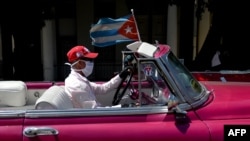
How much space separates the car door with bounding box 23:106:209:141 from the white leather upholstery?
4.57 feet

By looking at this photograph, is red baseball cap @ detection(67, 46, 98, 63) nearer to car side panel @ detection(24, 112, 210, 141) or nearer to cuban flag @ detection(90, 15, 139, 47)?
cuban flag @ detection(90, 15, 139, 47)

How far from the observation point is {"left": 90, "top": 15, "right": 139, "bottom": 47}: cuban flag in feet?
13.0

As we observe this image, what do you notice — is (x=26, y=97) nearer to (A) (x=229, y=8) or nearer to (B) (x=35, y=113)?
(B) (x=35, y=113)

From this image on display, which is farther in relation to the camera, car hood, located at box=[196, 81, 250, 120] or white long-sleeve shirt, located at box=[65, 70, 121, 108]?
white long-sleeve shirt, located at box=[65, 70, 121, 108]

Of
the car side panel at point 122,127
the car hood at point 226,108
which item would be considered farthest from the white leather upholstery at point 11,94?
the car hood at point 226,108

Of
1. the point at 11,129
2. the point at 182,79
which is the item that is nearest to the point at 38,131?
the point at 11,129

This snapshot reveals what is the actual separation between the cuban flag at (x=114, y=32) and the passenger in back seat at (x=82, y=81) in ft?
0.71

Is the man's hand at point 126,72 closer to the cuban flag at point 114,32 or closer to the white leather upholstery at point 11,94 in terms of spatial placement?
the cuban flag at point 114,32

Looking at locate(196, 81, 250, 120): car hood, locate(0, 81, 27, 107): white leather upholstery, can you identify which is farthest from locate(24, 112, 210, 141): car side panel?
locate(0, 81, 27, 107): white leather upholstery

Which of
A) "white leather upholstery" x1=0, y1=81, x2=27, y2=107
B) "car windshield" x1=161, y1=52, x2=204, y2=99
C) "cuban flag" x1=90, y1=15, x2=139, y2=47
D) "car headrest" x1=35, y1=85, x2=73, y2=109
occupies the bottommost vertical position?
"white leather upholstery" x1=0, y1=81, x2=27, y2=107

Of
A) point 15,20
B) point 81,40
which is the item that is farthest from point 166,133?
point 81,40

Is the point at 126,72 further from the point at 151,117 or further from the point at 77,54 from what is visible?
the point at 151,117

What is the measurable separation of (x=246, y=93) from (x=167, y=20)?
1123 centimetres

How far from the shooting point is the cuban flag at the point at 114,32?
396cm
